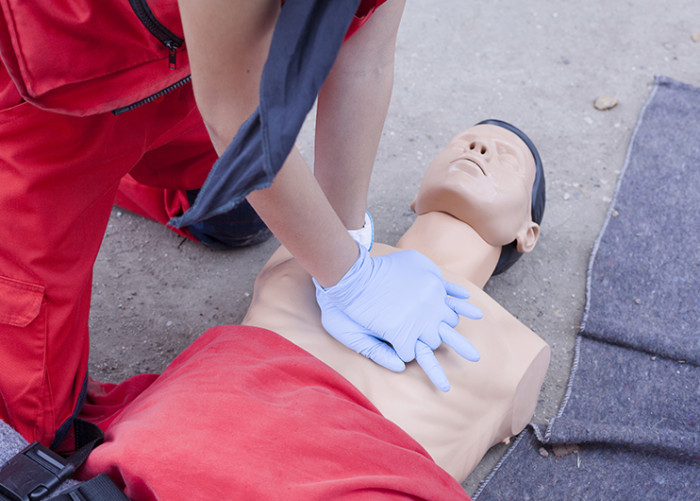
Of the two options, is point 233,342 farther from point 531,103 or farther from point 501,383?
point 531,103

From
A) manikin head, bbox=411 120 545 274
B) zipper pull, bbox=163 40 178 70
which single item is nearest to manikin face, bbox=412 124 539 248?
manikin head, bbox=411 120 545 274

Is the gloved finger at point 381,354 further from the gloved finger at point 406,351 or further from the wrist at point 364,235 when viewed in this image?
the wrist at point 364,235

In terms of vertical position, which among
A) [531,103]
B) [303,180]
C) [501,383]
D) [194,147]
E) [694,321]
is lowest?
[694,321]

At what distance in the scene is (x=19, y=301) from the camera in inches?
37.0

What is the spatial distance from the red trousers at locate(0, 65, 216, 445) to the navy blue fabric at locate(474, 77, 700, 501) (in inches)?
33.5

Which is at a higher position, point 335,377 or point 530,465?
point 335,377

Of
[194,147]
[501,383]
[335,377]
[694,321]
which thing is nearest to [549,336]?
[694,321]

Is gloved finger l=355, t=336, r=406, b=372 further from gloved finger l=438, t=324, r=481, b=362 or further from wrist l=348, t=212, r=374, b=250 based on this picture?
wrist l=348, t=212, r=374, b=250

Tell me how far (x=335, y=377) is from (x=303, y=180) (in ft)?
1.11

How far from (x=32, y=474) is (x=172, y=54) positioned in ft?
2.05

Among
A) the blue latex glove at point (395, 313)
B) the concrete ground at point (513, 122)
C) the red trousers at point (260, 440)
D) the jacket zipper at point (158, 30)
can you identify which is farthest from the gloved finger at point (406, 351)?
the jacket zipper at point (158, 30)

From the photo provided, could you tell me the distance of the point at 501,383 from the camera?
109cm

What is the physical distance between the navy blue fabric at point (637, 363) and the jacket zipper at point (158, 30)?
3.32 feet

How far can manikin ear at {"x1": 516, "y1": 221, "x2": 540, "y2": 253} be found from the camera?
1.43 metres
